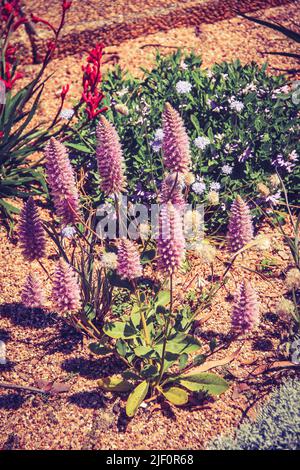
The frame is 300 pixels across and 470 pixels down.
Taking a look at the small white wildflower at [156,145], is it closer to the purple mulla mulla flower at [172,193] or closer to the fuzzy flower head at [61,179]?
the purple mulla mulla flower at [172,193]

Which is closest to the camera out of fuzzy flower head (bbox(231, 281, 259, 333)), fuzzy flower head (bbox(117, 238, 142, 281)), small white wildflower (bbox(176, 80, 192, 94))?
fuzzy flower head (bbox(117, 238, 142, 281))

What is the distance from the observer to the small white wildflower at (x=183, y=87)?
4586 millimetres

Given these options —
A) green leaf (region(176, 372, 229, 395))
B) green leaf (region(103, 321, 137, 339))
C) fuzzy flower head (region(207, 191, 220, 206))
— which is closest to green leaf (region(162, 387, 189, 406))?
green leaf (region(176, 372, 229, 395))

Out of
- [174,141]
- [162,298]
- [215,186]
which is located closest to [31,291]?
[162,298]

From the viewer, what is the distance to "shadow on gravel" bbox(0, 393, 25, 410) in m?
3.33

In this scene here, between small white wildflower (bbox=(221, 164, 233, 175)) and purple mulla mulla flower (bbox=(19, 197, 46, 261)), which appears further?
small white wildflower (bbox=(221, 164, 233, 175))

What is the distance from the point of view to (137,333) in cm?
328

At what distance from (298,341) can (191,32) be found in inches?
157

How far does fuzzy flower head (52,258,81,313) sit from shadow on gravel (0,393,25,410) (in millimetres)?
736

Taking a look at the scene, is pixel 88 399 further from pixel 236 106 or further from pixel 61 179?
pixel 236 106

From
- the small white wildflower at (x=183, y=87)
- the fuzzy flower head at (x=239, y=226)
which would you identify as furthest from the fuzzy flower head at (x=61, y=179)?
the small white wildflower at (x=183, y=87)

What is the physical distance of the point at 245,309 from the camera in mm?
3033

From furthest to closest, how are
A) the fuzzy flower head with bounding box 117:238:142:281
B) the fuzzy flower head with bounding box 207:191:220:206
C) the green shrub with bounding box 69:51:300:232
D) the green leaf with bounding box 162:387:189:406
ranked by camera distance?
1. the green shrub with bounding box 69:51:300:232
2. the fuzzy flower head with bounding box 207:191:220:206
3. the green leaf with bounding box 162:387:189:406
4. the fuzzy flower head with bounding box 117:238:142:281

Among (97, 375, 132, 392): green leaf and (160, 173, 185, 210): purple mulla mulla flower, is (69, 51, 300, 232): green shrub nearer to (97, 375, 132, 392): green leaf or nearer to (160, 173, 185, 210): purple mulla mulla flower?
(160, 173, 185, 210): purple mulla mulla flower
